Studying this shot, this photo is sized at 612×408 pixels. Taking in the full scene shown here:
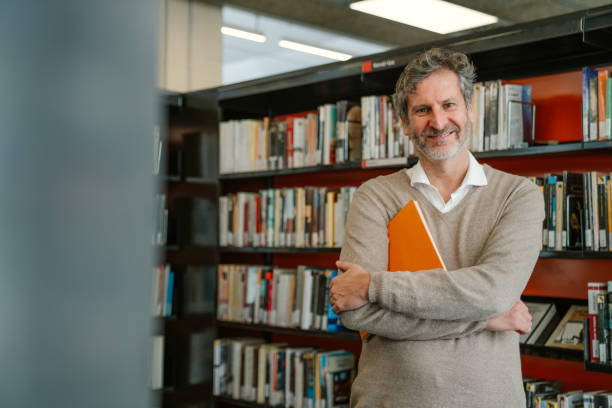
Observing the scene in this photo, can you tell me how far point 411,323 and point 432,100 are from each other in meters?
0.56

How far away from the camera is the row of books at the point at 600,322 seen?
2420 millimetres

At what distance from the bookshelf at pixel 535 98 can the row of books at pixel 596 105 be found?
0.16ft

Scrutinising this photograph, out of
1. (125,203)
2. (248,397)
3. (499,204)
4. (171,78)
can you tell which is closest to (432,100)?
(499,204)

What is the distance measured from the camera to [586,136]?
2.48 metres

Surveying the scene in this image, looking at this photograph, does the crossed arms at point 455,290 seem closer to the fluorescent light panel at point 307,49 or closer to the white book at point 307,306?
the white book at point 307,306

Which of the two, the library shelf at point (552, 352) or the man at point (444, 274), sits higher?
the man at point (444, 274)

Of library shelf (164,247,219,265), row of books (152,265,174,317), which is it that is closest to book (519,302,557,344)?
library shelf (164,247,219,265)

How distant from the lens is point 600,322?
2.44 m

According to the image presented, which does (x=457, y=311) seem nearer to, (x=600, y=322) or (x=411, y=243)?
(x=411, y=243)

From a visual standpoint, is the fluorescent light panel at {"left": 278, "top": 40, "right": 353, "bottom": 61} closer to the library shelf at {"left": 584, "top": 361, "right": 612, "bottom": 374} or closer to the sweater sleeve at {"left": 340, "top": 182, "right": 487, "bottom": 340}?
the library shelf at {"left": 584, "top": 361, "right": 612, "bottom": 374}

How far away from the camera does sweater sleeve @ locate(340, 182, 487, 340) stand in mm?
1438

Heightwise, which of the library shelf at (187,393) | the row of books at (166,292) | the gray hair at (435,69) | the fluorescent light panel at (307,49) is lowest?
the library shelf at (187,393)

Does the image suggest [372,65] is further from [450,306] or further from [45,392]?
[45,392]

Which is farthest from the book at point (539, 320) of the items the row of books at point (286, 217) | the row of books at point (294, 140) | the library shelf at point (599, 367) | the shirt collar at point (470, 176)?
the shirt collar at point (470, 176)
